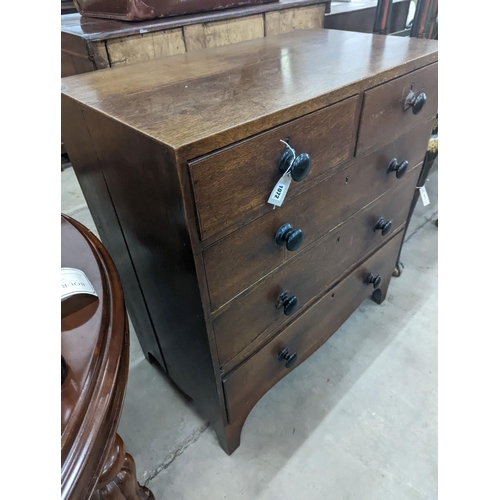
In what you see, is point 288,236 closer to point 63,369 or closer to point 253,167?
point 253,167

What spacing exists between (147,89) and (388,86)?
48cm

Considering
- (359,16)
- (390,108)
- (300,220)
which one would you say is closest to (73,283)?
(300,220)

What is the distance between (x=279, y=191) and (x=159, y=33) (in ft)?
1.98

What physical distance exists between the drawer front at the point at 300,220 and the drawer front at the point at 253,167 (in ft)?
0.14

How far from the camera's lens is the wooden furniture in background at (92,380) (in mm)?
386

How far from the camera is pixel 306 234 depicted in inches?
31.5

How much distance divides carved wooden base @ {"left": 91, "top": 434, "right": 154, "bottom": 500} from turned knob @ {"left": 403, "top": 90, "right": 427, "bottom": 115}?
880 mm

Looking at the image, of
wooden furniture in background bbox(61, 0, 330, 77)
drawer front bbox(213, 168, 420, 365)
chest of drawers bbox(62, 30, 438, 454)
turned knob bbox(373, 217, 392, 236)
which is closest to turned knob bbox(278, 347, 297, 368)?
chest of drawers bbox(62, 30, 438, 454)

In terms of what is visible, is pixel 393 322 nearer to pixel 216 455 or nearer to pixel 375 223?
pixel 375 223

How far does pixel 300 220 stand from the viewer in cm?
76

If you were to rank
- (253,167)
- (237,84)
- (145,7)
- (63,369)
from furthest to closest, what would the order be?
(145,7), (237,84), (253,167), (63,369)

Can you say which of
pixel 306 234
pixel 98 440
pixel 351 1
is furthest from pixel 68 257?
pixel 351 1

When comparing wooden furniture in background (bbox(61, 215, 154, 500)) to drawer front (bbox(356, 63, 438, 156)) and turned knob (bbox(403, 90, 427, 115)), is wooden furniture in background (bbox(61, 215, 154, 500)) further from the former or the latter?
turned knob (bbox(403, 90, 427, 115))

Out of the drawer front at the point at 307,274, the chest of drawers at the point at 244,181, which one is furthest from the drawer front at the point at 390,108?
the drawer front at the point at 307,274
